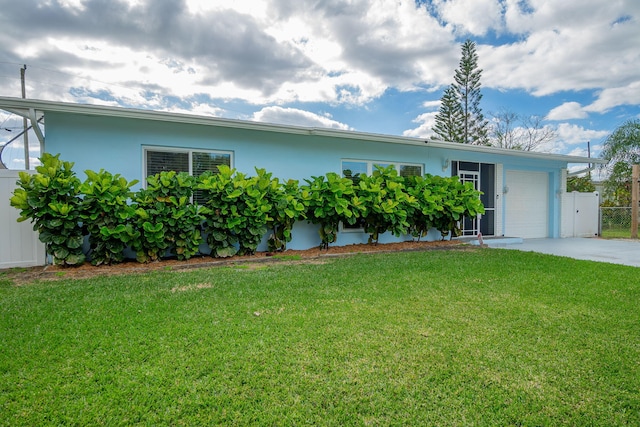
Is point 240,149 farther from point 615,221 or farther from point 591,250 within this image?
point 615,221

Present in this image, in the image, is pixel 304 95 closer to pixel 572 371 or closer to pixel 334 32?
Answer: pixel 334 32

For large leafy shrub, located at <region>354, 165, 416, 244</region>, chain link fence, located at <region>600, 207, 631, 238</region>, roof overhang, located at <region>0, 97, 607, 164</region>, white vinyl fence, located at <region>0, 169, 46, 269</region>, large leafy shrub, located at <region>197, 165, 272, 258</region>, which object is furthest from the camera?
chain link fence, located at <region>600, 207, 631, 238</region>

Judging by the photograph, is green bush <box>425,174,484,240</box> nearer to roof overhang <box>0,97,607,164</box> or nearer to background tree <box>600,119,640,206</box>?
roof overhang <box>0,97,607,164</box>

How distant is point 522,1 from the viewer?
10.3 metres

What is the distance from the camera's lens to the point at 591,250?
7.92 meters

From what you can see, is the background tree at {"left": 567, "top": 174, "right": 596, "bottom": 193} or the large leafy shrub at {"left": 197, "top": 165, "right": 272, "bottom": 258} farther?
the background tree at {"left": 567, "top": 174, "right": 596, "bottom": 193}

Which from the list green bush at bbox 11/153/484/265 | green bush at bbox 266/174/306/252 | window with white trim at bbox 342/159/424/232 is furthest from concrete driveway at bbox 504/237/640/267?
green bush at bbox 266/174/306/252

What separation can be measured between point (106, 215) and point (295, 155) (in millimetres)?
3767

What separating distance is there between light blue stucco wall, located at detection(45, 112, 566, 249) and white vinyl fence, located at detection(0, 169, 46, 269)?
82 cm

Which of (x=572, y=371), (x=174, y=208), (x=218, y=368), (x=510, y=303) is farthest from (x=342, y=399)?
(x=174, y=208)

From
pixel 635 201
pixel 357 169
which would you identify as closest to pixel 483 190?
pixel 357 169

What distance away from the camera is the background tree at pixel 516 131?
72.1 ft

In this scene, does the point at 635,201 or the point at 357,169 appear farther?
the point at 635,201

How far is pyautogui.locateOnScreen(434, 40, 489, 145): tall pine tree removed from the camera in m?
20.7
